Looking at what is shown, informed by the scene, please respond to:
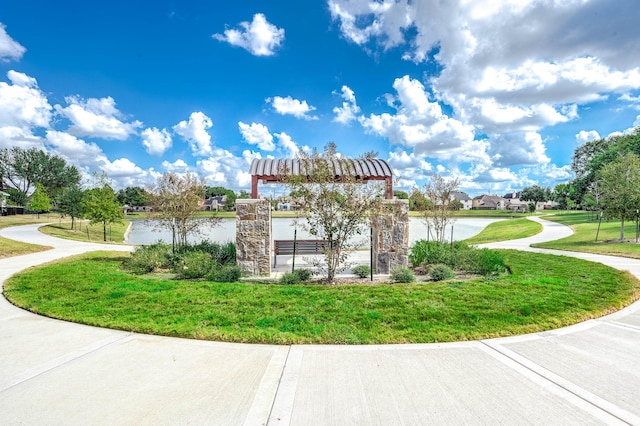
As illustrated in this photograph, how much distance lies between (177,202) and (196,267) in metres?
3.03

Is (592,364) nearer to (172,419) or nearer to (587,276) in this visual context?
(172,419)

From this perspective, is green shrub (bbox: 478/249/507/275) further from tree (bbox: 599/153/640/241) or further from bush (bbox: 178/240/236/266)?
tree (bbox: 599/153/640/241)

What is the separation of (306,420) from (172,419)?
3.30 feet

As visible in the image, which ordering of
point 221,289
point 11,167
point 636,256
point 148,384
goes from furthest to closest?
point 11,167 → point 636,256 → point 221,289 → point 148,384

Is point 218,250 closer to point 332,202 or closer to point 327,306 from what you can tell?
point 332,202

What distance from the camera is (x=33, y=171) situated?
51125 millimetres

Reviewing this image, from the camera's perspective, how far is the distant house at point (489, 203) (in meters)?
111

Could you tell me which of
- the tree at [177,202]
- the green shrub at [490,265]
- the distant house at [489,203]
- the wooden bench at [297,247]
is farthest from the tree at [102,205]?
the distant house at [489,203]

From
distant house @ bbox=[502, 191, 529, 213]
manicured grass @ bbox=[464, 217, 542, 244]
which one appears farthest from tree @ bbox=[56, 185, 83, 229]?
distant house @ bbox=[502, 191, 529, 213]

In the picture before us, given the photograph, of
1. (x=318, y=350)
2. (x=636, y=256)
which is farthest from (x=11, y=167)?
(x=636, y=256)

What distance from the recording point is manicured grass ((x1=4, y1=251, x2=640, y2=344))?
4.23 m

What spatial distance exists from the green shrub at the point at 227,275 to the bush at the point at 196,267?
46 cm

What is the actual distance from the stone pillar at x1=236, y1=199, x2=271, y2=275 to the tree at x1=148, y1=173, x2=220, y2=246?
2826mm

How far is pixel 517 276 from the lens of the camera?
7.74 m
